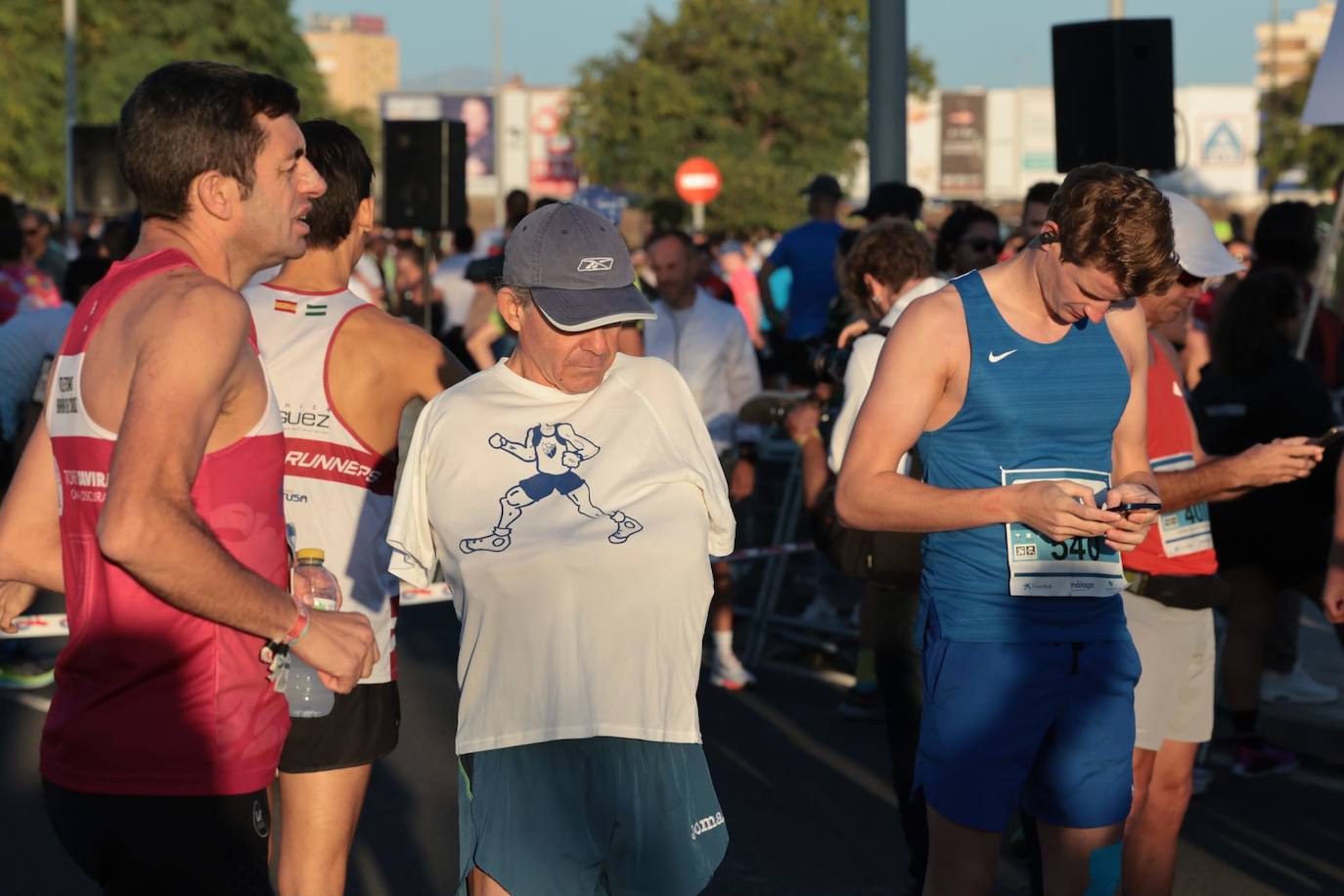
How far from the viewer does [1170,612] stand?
16.3ft

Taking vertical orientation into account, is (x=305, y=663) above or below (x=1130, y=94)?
below

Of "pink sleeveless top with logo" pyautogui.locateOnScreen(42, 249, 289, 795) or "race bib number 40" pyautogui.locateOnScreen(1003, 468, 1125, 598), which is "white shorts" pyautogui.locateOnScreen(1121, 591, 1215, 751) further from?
"pink sleeveless top with logo" pyautogui.locateOnScreen(42, 249, 289, 795)

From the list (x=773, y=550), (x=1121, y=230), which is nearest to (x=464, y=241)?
(x=773, y=550)

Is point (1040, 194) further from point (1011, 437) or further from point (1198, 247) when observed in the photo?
point (1011, 437)

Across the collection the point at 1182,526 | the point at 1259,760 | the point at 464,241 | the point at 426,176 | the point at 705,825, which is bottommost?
the point at 1259,760

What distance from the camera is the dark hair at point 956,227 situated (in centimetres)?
915

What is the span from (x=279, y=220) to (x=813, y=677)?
21.4 feet

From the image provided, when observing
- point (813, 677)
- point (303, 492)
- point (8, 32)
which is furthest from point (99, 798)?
point (8, 32)

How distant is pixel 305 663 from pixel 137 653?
33 centimetres

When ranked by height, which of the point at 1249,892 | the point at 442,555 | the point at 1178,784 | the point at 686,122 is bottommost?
the point at 1249,892

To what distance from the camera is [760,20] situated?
158 feet

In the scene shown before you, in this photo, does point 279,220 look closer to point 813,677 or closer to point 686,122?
point 813,677

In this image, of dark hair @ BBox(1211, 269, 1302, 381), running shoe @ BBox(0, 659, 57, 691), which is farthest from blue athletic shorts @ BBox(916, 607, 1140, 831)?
running shoe @ BBox(0, 659, 57, 691)

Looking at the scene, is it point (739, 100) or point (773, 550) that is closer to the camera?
point (773, 550)
